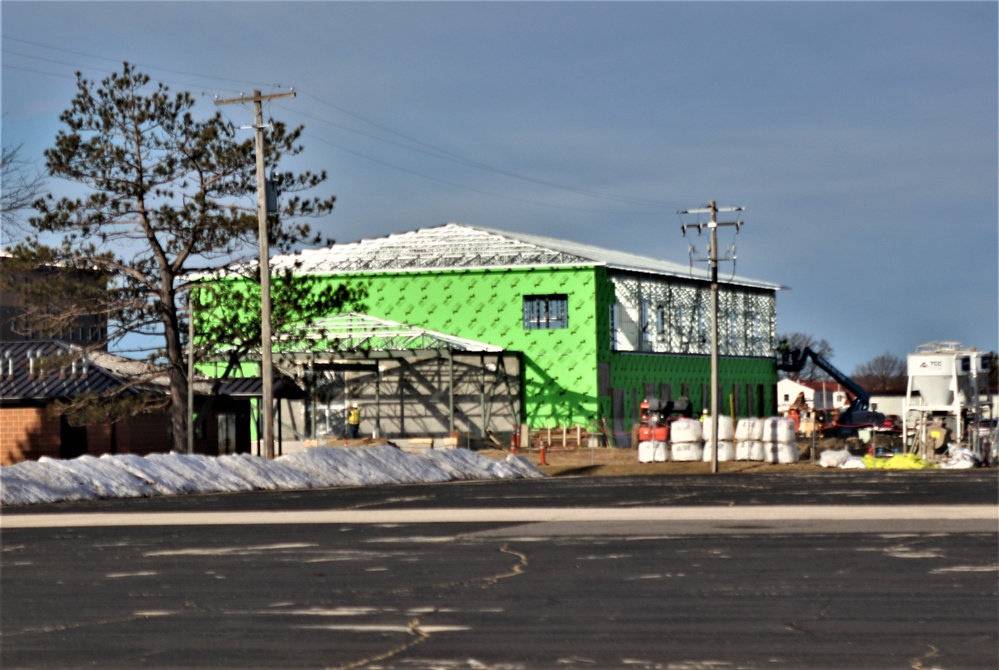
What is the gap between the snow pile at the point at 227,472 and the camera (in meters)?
28.9

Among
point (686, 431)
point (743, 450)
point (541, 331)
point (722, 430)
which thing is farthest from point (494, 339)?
point (743, 450)

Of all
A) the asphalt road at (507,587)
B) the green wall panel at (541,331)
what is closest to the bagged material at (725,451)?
the green wall panel at (541,331)

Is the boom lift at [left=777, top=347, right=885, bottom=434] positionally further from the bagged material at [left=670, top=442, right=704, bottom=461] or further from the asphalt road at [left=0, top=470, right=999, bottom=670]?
the asphalt road at [left=0, top=470, right=999, bottom=670]

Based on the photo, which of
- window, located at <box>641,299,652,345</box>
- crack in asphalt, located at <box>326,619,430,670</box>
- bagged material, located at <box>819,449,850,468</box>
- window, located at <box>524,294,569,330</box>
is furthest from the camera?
window, located at <box>641,299,652,345</box>

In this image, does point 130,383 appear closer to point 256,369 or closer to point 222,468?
point 222,468

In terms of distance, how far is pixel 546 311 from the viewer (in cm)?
7306

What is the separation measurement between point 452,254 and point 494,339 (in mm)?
5426

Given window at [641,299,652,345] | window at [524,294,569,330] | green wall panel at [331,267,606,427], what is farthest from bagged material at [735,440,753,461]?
window at [641,299,652,345]

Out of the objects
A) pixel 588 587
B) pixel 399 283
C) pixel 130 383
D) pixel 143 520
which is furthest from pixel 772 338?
pixel 588 587

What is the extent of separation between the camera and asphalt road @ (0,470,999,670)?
32.7 feet

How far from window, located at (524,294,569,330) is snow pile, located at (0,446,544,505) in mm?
30101

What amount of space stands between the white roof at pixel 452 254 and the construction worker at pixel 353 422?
23.7ft

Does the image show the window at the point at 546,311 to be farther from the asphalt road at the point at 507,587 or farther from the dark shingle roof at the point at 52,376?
the asphalt road at the point at 507,587

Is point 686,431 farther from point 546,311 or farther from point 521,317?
point 521,317
